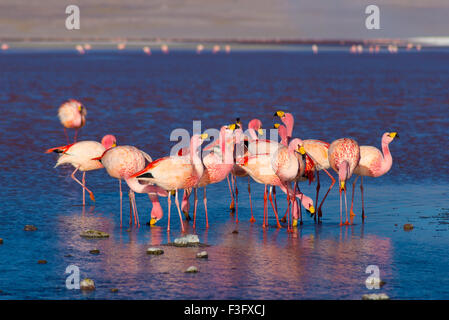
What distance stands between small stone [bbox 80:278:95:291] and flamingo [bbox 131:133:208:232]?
259 centimetres

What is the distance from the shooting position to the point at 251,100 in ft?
118

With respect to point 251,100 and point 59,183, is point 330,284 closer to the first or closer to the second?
point 59,183

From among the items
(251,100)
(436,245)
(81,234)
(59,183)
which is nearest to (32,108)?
(251,100)

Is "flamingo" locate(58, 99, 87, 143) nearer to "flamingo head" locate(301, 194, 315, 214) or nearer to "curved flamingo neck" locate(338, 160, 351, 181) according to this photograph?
"flamingo head" locate(301, 194, 315, 214)

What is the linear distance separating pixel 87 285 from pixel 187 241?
2149 mm

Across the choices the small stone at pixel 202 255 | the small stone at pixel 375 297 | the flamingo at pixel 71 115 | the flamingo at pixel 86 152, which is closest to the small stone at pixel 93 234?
the small stone at pixel 202 255

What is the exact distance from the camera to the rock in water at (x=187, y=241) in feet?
32.4

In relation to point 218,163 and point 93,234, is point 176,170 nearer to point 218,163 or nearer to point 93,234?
point 218,163

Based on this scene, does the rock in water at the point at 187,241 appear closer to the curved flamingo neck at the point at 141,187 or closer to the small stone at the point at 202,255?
the small stone at the point at 202,255

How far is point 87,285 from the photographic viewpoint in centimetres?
799

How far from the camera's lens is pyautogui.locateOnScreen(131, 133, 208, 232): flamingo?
10.5 meters

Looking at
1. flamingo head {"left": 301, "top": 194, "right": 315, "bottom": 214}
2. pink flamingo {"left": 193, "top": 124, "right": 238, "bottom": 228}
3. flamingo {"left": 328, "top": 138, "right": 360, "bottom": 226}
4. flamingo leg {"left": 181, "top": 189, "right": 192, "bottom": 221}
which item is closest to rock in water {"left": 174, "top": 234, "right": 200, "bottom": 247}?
pink flamingo {"left": 193, "top": 124, "right": 238, "bottom": 228}

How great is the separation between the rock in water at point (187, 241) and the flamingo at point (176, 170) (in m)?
0.64
